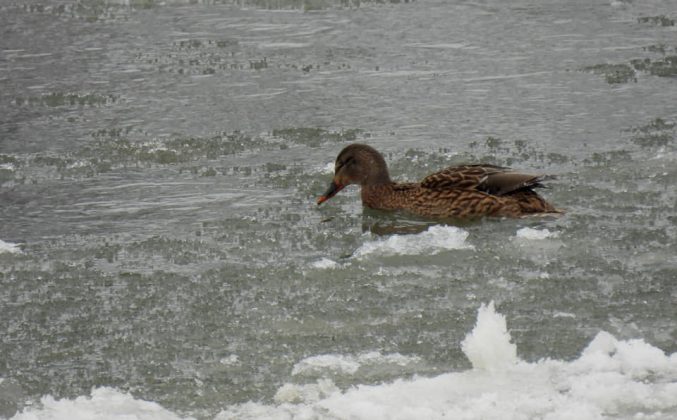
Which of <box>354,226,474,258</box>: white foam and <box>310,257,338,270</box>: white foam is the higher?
<box>354,226,474,258</box>: white foam

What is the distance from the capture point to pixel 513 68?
1144 cm

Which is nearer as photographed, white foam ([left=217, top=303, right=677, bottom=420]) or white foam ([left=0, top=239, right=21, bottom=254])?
white foam ([left=217, top=303, right=677, bottom=420])

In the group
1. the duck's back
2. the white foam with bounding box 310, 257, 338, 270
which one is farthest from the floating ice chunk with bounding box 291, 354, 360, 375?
the duck's back

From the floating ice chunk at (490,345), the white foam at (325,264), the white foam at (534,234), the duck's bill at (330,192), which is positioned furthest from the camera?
the duck's bill at (330,192)

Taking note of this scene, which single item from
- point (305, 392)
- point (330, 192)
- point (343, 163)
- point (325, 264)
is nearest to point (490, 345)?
point (305, 392)

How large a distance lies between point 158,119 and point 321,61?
2322 millimetres

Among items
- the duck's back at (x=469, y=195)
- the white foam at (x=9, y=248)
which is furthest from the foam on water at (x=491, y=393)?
the duck's back at (x=469, y=195)

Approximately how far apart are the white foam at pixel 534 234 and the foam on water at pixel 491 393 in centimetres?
177

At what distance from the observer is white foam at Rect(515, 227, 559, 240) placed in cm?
720

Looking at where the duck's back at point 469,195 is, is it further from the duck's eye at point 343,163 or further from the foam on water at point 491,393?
the foam on water at point 491,393

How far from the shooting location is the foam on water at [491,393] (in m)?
4.93

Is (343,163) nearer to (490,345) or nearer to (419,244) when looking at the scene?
Result: (419,244)

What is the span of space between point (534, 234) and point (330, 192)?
1713 millimetres

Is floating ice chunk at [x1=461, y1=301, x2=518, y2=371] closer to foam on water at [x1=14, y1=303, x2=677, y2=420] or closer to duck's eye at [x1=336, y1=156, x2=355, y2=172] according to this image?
foam on water at [x1=14, y1=303, x2=677, y2=420]
